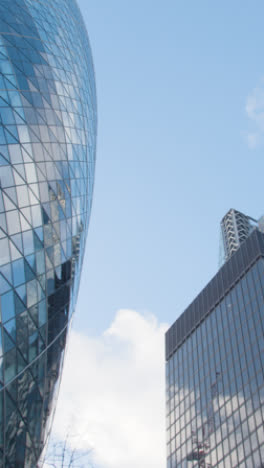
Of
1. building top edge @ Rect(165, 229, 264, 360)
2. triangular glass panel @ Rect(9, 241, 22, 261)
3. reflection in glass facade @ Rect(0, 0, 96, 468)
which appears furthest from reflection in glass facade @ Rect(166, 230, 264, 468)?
triangular glass panel @ Rect(9, 241, 22, 261)

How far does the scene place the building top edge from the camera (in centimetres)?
7981

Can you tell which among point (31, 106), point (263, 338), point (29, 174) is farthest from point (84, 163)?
point (263, 338)

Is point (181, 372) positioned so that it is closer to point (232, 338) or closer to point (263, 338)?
→ point (232, 338)

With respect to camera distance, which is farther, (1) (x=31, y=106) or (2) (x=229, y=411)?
(2) (x=229, y=411)

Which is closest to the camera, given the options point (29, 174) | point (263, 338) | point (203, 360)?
point (29, 174)

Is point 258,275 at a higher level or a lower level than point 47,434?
higher

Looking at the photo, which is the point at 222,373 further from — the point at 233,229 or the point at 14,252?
the point at 233,229

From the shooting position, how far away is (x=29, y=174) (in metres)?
30.0

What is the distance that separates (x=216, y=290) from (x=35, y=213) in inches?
2382

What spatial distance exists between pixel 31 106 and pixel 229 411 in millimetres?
50280

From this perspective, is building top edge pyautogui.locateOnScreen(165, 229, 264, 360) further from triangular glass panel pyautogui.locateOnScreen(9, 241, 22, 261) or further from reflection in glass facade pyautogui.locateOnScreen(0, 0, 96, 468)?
triangular glass panel pyautogui.locateOnScreen(9, 241, 22, 261)

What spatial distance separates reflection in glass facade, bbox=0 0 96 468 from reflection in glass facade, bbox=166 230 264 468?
3475 cm

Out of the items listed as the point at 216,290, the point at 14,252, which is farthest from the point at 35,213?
the point at 216,290

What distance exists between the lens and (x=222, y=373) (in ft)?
241
